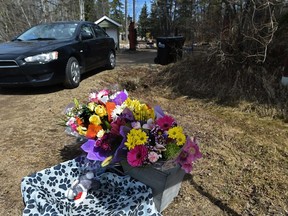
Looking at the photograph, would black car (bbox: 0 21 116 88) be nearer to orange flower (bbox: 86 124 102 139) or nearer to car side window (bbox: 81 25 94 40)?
car side window (bbox: 81 25 94 40)

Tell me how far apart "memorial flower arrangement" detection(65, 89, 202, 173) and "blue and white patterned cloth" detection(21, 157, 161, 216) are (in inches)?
9.2

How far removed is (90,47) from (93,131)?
4500mm

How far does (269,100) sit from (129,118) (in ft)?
11.3

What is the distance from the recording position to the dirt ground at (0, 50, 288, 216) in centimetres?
233

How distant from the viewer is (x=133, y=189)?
2.17 meters

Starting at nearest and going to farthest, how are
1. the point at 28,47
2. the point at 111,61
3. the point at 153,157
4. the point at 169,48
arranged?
the point at 153,157 < the point at 28,47 < the point at 111,61 < the point at 169,48

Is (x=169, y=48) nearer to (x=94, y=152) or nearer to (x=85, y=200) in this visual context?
(x=94, y=152)

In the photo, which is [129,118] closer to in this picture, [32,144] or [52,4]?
[32,144]

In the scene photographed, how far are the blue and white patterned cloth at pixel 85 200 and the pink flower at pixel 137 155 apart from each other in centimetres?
25

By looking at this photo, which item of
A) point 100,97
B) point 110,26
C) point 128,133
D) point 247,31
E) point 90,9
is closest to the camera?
point 128,133

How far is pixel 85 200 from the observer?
2.21m

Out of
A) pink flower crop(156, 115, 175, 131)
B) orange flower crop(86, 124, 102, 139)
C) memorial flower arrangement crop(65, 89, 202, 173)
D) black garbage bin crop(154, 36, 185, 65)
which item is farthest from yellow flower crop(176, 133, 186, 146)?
black garbage bin crop(154, 36, 185, 65)

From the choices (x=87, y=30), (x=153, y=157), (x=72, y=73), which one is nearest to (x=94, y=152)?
(x=153, y=157)

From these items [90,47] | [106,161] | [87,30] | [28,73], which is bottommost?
[106,161]
